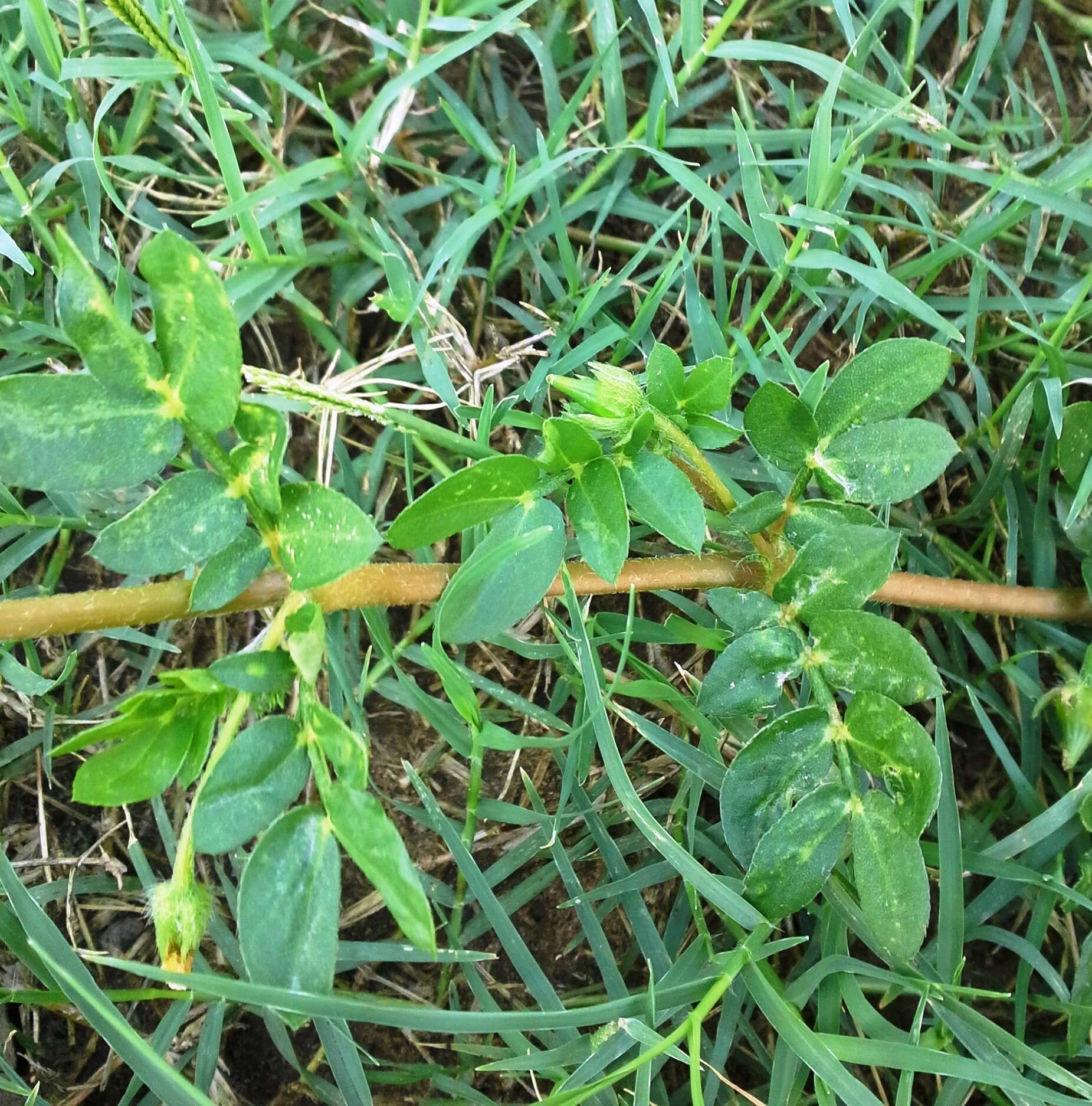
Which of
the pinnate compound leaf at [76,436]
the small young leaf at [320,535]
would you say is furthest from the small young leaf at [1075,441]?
the pinnate compound leaf at [76,436]

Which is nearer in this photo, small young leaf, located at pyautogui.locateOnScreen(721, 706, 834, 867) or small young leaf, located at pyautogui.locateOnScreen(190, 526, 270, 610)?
small young leaf, located at pyautogui.locateOnScreen(190, 526, 270, 610)

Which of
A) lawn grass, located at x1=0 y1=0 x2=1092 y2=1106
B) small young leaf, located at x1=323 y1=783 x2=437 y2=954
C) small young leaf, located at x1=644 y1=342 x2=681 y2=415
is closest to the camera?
small young leaf, located at x1=323 y1=783 x2=437 y2=954

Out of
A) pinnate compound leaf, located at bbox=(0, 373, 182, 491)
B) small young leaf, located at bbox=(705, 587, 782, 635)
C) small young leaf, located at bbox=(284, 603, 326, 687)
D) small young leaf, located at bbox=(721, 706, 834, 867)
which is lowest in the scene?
small young leaf, located at bbox=(721, 706, 834, 867)

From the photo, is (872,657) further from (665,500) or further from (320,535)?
(320,535)

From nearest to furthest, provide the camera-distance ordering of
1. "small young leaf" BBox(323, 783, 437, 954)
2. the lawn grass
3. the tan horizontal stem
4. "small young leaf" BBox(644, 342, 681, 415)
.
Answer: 1. "small young leaf" BBox(323, 783, 437, 954)
2. the tan horizontal stem
3. "small young leaf" BBox(644, 342, 681, 415)
4. the lawn grass

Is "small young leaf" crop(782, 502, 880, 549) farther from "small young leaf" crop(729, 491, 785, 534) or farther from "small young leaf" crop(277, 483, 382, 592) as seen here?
"small young leaf" crop(277, 483, 382, 592)

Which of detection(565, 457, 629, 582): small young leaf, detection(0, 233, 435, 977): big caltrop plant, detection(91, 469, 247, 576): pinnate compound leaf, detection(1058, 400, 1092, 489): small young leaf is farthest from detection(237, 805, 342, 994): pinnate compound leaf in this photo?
detection(1058, 400, 1092, 489): small young leaf

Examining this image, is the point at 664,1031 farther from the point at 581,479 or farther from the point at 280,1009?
the point at 581,479
